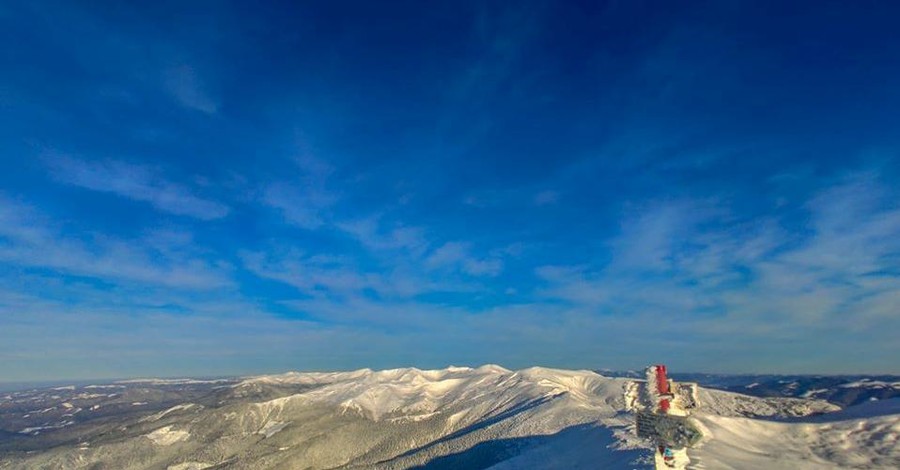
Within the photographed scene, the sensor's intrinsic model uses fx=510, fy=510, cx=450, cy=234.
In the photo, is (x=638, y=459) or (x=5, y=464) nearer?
(x=638, y=459)

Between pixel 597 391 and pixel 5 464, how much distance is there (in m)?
201

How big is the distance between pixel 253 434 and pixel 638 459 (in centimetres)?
14482

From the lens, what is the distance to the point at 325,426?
17312 cm

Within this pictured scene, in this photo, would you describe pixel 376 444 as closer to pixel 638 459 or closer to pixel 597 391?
pixel 597 391

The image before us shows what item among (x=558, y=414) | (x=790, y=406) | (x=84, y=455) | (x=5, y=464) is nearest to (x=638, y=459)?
(x=558, y=414)

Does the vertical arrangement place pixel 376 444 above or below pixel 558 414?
below

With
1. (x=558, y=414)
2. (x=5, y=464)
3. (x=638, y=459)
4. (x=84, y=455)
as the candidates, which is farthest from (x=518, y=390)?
(x=5, y=464)

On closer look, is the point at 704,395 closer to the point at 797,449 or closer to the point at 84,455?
the point at 797,449

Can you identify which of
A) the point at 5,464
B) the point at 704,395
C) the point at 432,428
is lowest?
the point at 5,464

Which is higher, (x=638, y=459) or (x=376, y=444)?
(x=638, y=459)

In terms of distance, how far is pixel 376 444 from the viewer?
15800cm

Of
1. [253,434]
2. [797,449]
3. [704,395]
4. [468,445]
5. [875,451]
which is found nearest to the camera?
[875,451]

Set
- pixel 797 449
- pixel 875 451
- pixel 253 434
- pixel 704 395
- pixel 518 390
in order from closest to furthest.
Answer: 1. pixel 875 451
2. pixel 797 449
3. pixel 704 395
4. pixel 253 434
5. pixel 518 390

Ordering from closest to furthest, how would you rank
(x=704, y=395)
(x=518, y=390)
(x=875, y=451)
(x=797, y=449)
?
(x=875, y=451), (x=797, y=449), (x=704, y=395), (x=518, y=390)
